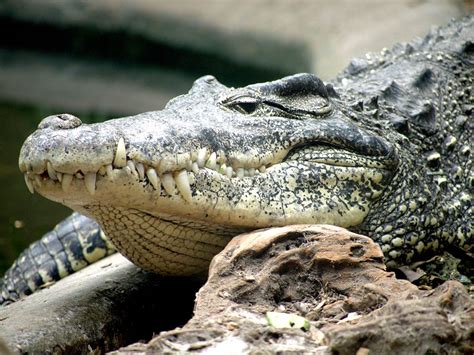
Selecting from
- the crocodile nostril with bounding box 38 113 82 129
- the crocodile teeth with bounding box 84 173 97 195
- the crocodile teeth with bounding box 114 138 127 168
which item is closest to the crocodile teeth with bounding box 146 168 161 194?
the crocodile teeth with bounding box 114 138 127 168

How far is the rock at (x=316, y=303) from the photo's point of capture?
8.80ft

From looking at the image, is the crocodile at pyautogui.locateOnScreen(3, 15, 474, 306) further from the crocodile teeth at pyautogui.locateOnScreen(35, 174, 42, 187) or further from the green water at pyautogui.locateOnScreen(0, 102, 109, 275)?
the green water at pyautogui.locateOnScreen(0, 102, 109, 275)

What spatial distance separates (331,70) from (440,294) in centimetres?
609

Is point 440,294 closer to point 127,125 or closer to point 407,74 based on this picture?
point 127,125

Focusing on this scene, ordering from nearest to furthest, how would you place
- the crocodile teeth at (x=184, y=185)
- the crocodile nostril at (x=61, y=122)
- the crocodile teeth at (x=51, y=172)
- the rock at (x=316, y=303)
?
the rock at (x=316, y=303) < the crocodile teeth at (x=51, y=172) < the crocodile nostril at (x=61, y=122) < the crocodile teeth at (x=184, y=185)

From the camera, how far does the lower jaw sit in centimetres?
363

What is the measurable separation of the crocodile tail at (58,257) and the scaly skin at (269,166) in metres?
1.70

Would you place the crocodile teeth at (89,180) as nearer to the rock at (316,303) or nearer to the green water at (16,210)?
the rock at (316,303)

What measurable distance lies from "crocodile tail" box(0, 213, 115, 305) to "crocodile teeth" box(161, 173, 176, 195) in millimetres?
2259

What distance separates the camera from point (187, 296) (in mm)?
4410

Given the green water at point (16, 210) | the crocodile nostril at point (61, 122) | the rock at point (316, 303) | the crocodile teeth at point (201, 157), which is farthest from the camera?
the green water at point (16, 210)

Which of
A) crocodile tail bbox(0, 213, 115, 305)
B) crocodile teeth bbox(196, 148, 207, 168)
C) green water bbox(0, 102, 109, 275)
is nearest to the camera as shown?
crocodile teeth bbox(196, 148, 207, 168)

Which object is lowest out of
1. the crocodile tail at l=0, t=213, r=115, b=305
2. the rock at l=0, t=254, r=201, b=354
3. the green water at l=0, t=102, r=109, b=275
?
the rock at l=0, t=254, r=201, b=354

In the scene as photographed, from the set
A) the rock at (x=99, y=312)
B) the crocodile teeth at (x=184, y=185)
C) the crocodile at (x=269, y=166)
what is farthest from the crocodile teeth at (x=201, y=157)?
the rock at (x=99, y=312)
